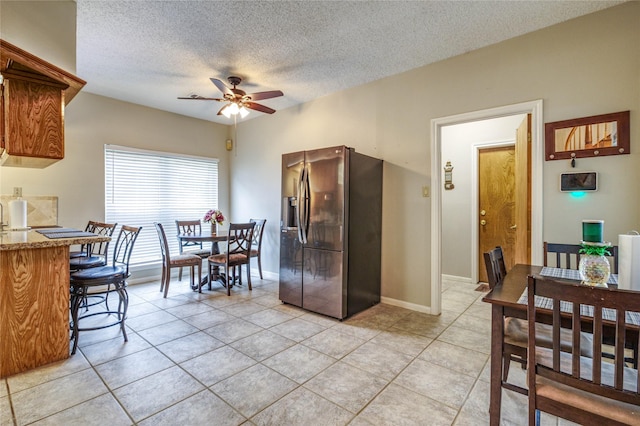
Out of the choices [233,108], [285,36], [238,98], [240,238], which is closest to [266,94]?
[238,98]

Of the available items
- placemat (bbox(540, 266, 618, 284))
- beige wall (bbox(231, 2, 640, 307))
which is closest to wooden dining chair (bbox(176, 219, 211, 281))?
beige wall (bbox(231, 2, 640, 307))

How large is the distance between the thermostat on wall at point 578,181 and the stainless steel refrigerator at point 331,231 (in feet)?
5.79

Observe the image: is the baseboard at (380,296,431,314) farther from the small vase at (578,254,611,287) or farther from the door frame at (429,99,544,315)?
the small vase at (578,254,611,287)

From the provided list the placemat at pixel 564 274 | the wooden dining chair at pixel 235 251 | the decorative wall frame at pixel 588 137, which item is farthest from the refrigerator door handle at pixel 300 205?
the decorative wall frame at pixel 588 137

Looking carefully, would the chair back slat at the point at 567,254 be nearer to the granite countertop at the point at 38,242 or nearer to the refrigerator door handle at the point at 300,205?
the refrigerator door handle at the point at 300,205

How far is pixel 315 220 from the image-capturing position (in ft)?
10.8

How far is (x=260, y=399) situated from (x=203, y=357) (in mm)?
760

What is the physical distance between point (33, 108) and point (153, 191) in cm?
251

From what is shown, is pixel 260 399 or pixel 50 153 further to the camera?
pixel 50 153

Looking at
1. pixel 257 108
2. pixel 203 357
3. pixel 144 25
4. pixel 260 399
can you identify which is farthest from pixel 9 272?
pixel 257 108

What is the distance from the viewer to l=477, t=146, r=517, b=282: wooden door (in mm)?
4395

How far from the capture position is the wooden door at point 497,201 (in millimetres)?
4395

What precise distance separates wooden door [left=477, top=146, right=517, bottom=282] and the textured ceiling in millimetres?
2083

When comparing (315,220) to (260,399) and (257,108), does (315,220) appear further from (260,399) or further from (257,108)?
(260,399)
